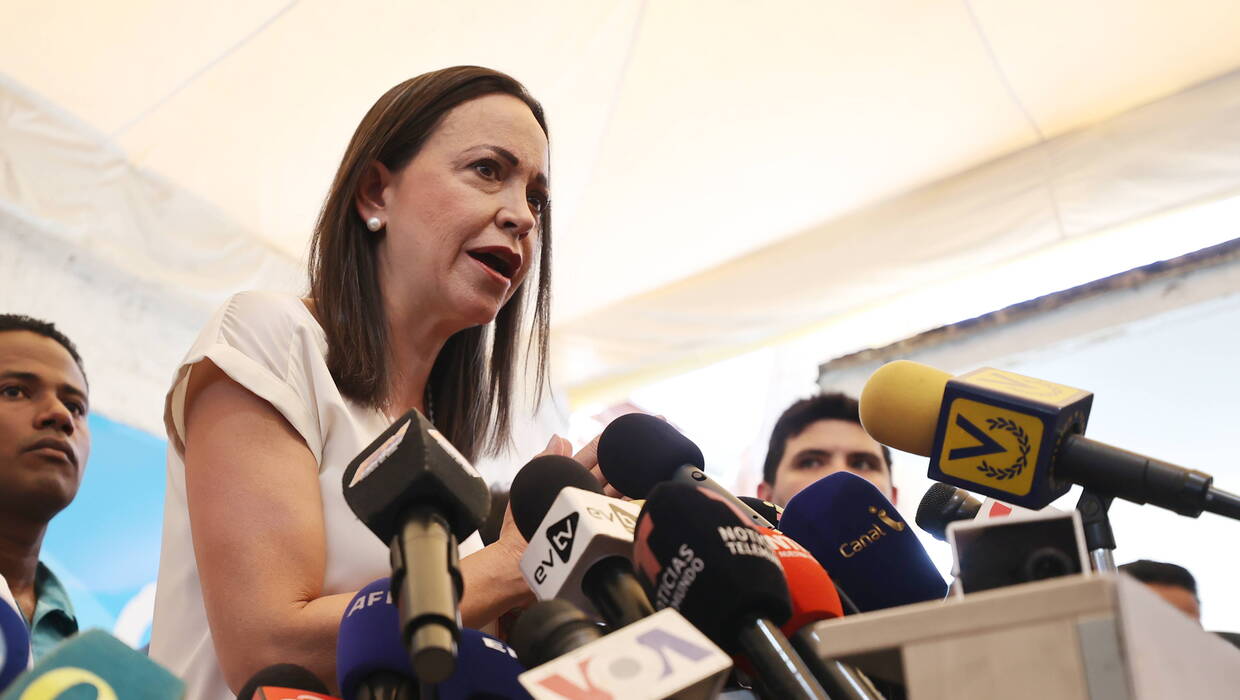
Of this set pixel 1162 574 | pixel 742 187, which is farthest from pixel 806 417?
pixel 742 187

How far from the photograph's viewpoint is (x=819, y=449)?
316 cm

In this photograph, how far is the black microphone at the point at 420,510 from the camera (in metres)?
0.58

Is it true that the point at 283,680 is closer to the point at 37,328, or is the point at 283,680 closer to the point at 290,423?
the point at 290,423

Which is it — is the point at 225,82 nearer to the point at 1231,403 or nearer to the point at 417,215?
the point at 417,215

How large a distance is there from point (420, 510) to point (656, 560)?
0.16 meters

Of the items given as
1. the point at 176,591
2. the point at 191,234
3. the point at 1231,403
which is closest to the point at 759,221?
the point at 1231,403

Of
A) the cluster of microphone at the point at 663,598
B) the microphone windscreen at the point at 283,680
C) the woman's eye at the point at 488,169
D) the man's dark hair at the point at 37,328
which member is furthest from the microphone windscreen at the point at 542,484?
the man's dark hair at the point at 37,328

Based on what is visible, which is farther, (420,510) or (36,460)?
(36,460)

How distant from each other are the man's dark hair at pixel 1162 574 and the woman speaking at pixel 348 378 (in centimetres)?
192

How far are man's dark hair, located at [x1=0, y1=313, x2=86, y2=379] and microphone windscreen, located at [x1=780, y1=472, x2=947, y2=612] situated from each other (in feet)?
8.54

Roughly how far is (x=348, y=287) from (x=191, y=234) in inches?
102

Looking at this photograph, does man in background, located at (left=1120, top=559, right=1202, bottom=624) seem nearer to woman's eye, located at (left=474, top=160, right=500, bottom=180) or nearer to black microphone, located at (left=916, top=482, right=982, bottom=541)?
black microphone, located at (left=916, top=482, right=982, bottom=541)

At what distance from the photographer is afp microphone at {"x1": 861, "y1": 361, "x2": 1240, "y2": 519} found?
91 cm

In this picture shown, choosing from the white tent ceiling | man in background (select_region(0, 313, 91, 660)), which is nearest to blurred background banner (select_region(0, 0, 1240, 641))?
the white tent ceiling
